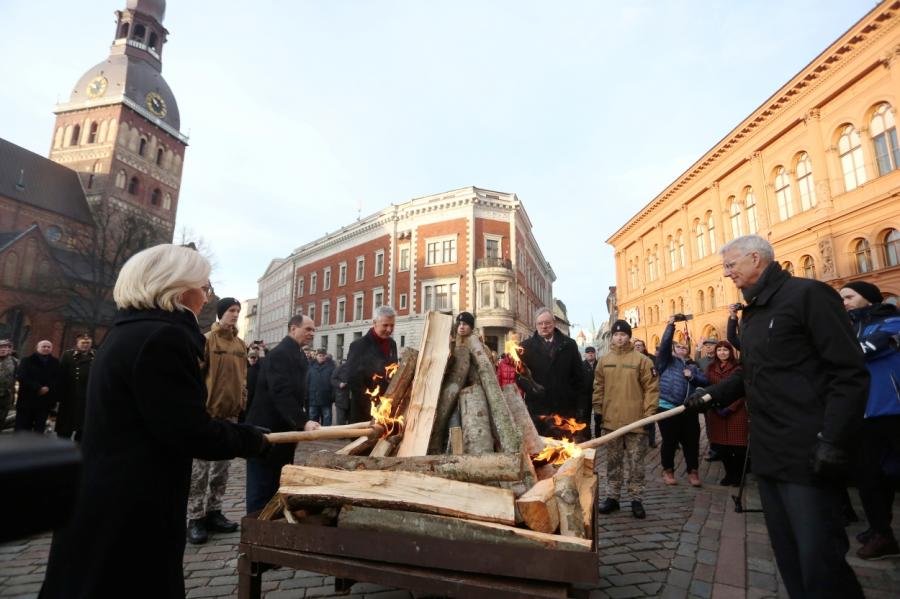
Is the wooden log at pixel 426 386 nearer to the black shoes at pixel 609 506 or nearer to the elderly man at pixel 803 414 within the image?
the elderly man at pixel 803 414

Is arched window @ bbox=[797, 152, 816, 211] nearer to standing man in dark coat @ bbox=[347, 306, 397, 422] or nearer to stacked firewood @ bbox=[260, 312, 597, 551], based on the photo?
standing man in dark coat @ bbox=[347, 306, 397, 422]

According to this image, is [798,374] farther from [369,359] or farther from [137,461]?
[369,359]

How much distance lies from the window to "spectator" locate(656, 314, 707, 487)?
96.2 feet

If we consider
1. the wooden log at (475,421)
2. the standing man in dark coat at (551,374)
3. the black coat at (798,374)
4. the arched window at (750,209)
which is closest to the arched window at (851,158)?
the arched window at (750,209)

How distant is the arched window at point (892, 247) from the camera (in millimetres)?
17516

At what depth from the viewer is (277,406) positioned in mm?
4145

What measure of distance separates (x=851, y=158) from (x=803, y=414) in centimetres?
2461

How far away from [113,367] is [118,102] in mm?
60350

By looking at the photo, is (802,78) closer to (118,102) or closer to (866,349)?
(866,349)

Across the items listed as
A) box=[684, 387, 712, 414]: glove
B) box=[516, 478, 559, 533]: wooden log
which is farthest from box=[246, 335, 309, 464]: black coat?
box=[684, 387, 712, 414]: glove

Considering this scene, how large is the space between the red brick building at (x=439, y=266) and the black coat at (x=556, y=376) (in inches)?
952

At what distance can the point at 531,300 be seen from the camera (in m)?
39.4

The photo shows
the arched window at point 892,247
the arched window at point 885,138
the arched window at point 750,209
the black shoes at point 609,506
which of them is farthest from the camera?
the arched window at point 750,209

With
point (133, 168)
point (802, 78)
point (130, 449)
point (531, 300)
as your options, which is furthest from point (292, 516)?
point (133, 168)
